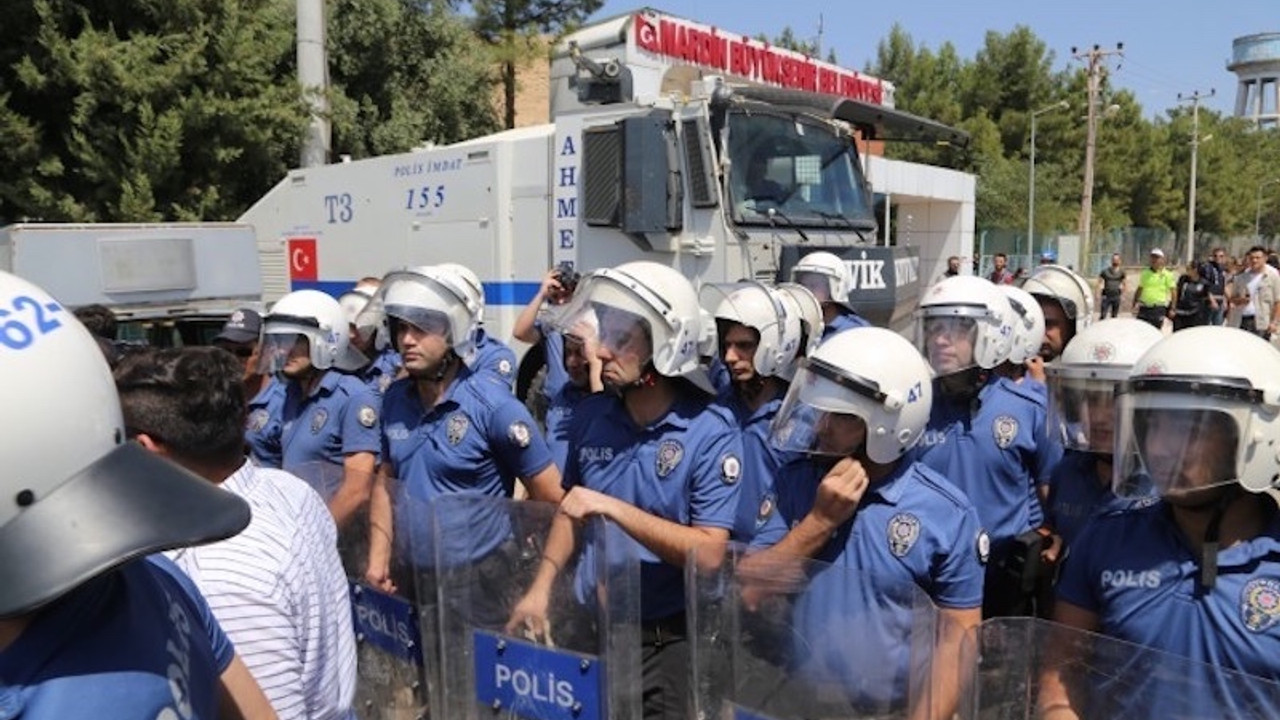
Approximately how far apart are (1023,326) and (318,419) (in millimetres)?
2844

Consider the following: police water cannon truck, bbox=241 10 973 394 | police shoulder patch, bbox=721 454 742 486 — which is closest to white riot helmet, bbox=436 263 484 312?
police shoulder patch, bbox=721 454 742 486

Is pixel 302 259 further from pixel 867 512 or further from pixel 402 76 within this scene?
pixel 402 76

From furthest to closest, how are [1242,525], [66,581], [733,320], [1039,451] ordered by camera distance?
[733,320], [1039,451], [1242,525], [66,581]

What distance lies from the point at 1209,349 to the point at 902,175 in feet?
44.3

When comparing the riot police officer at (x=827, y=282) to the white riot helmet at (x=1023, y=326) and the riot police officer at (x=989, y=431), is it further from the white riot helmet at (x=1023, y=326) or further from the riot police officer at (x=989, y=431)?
the riot police officer at (x=989, y=431)

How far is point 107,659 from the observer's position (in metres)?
1.19

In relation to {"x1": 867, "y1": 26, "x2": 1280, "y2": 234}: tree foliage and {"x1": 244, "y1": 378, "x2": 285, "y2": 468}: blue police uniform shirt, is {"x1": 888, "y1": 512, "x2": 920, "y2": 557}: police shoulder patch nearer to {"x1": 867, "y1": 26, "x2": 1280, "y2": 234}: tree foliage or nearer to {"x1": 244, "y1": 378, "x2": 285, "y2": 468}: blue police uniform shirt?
{"x1": 244, "y1": 378, "x2": 285, "y2": 468}: blue police uniform shirt

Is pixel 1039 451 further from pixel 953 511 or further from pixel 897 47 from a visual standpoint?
pixel 897 47

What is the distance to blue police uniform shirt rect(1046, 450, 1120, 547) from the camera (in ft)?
11.0

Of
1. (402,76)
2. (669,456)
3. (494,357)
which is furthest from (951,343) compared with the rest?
(402,76)

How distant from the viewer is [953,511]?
258cm

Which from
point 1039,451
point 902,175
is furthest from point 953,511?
point 902,175

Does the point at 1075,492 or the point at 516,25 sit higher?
the point at 516,25

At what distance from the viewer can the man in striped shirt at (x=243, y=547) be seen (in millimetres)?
2002
